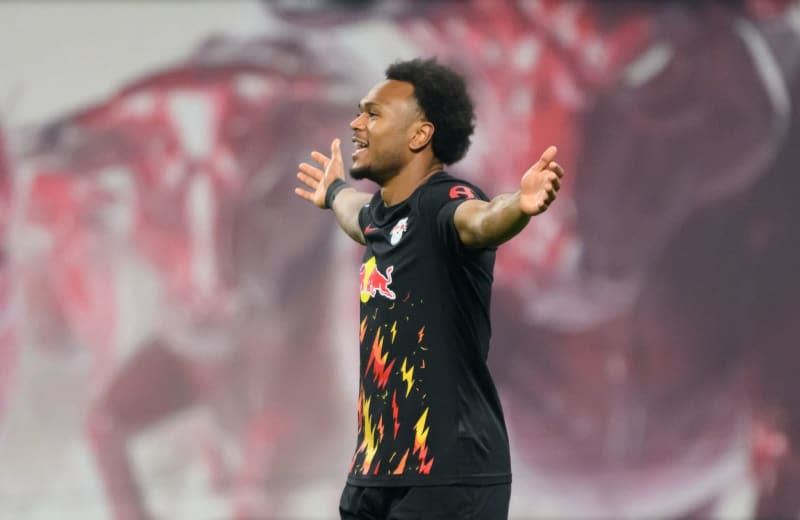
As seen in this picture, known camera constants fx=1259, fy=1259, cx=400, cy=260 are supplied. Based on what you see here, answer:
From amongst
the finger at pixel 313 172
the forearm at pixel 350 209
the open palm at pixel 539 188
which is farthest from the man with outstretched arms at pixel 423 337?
the finger at pixel 313 172

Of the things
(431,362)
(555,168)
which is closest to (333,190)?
(431,362)

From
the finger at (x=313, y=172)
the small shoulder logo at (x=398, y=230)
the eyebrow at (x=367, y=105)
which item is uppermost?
the eyebrow at (x=367, y=105)

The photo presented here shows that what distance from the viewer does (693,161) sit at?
6.53 meters

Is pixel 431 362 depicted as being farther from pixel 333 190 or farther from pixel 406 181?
pixel 333 190

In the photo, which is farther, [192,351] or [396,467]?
[192,351]

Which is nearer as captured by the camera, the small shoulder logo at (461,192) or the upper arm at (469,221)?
the upper arm at (469,221)

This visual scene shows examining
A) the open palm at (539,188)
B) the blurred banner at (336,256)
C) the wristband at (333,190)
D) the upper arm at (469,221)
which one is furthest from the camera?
the blurred banner at (336,256)

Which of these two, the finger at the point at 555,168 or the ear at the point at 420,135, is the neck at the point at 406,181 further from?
the finger at the point at 555,168

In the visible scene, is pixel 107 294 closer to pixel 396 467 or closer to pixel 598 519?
pixel 598 519

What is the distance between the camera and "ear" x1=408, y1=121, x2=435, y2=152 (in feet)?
9.93

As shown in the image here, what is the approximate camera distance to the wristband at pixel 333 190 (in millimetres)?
3645

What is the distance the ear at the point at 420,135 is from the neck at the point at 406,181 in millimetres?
46

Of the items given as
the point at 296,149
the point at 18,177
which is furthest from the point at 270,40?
the point at 18,177

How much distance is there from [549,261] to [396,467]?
377 cm
